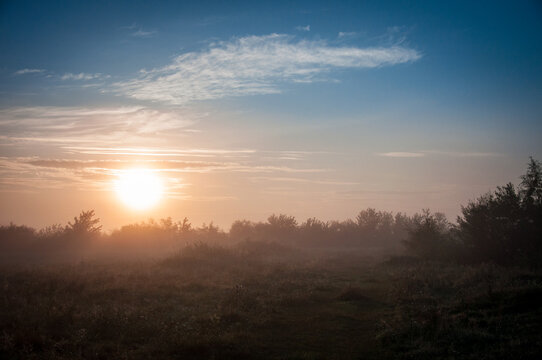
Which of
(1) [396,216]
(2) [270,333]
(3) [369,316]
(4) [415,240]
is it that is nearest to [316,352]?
(2) [270,333]

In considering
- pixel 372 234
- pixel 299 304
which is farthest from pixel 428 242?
pixel 372 234

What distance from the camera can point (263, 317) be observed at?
13.5 meters

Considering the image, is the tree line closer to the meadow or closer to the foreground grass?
the meadow

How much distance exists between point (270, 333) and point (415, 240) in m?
26.0

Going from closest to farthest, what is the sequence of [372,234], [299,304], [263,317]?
[263,317] < [299,304] < [372,234]

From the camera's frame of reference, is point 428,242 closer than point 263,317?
No

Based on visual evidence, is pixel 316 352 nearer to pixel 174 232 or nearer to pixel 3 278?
pixel 3 278

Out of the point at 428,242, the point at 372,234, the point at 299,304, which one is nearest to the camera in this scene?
the point at 299,304

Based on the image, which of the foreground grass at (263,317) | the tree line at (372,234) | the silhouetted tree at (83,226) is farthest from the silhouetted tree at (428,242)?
the silhouetted tree at (83,226)

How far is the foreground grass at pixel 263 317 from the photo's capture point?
31.5 feet

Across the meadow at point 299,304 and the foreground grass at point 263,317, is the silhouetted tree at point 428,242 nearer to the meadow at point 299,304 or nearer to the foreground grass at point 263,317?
the meadow at point 299,304

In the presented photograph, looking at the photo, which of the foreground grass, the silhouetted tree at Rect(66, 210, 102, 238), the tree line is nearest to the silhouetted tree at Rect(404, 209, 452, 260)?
the tree line

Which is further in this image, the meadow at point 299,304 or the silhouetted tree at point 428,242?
the silhouetted tree at point 428,242

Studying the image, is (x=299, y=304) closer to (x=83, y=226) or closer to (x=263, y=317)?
(x=263, y=317)
